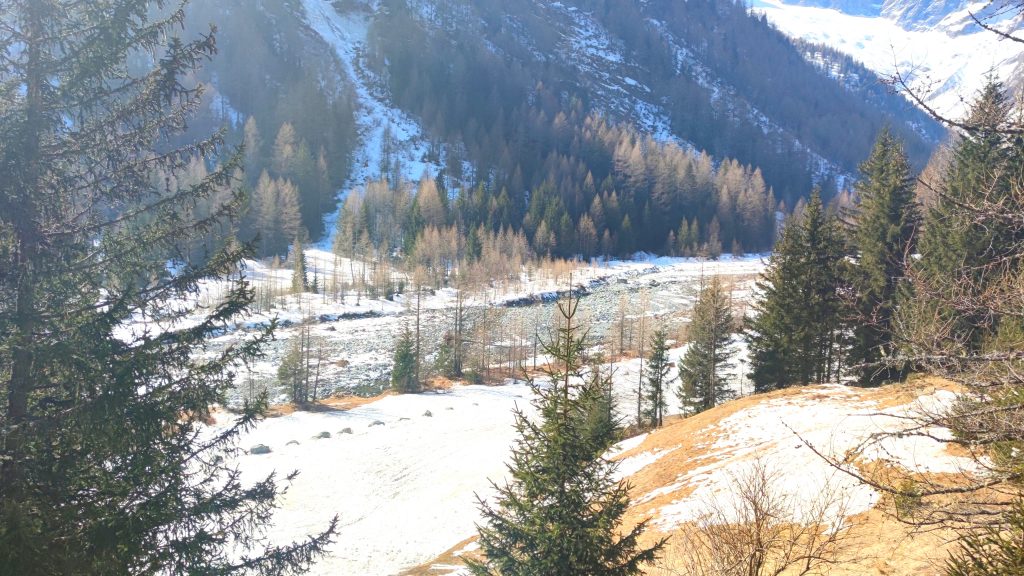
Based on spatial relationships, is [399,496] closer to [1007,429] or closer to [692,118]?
[1007,429]

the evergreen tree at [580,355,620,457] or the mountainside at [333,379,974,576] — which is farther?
the mountainside at [333,379,974,576]

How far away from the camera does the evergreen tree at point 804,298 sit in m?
23.5

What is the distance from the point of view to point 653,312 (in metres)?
59.4

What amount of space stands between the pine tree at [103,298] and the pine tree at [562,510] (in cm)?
324

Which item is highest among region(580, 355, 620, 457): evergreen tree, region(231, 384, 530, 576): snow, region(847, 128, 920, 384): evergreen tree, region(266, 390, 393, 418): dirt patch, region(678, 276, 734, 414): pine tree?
region(847, 128, 920, 384): evergreen tree

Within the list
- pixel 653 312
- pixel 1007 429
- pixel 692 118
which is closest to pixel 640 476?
pixel 1007 429

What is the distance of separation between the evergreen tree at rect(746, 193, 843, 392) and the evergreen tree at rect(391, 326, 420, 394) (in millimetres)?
24120

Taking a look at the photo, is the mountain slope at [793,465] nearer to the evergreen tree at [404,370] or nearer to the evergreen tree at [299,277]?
the evergreen tree at [404,370]

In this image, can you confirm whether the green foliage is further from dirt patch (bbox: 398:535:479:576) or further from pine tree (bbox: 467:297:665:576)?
dirt patch (bbox: 398:535:479:576)

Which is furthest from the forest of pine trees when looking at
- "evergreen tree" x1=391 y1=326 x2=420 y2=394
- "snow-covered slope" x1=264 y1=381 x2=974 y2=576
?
"evergreen tree" x1=391 y1=326 x2=420 y2=394

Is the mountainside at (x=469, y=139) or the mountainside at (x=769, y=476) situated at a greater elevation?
the mountainside at (x=469, y=139)

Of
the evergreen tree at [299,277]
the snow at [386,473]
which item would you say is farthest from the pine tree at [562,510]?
the evergreen tree at [299,277]

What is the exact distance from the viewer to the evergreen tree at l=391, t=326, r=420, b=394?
132 feet

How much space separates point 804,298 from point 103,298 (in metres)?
24.0
